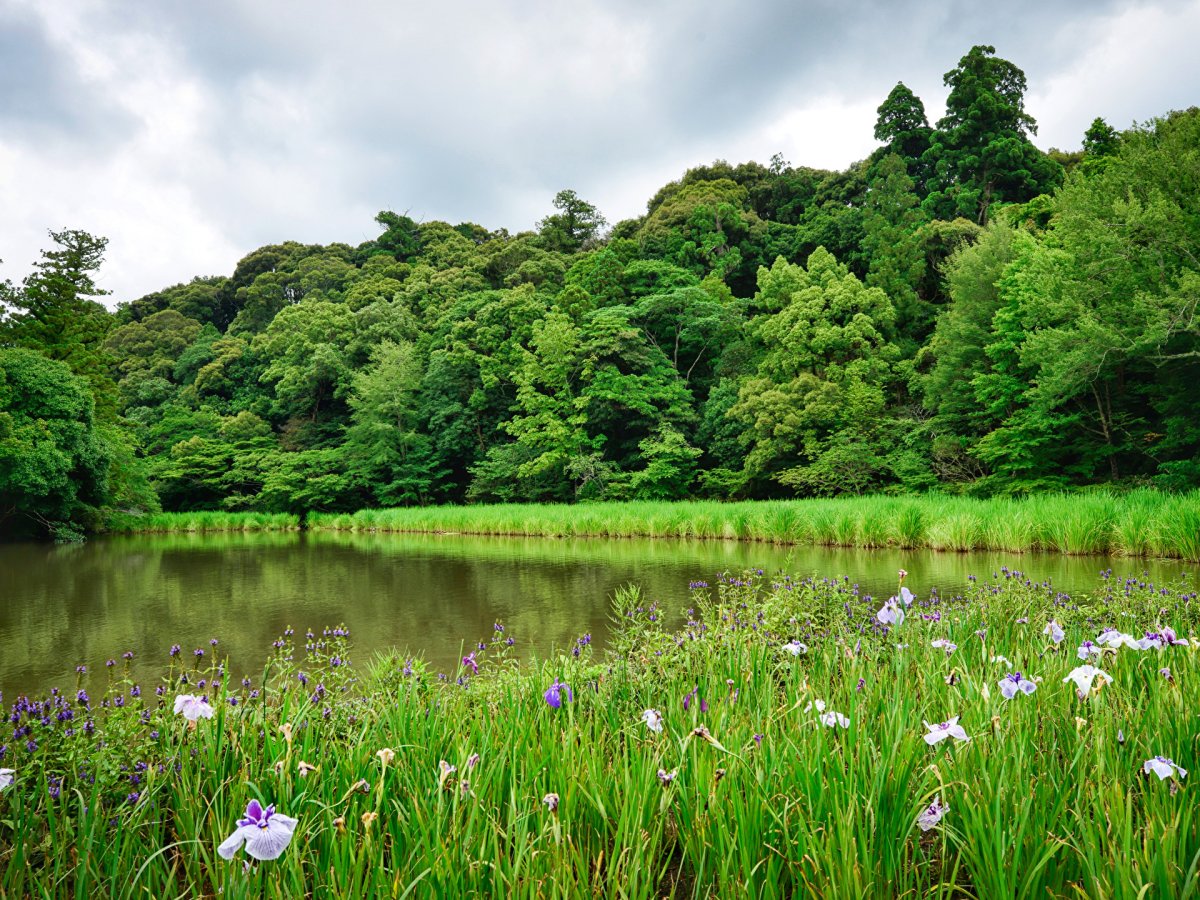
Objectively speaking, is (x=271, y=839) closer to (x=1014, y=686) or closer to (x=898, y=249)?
(x=1014, y=686)

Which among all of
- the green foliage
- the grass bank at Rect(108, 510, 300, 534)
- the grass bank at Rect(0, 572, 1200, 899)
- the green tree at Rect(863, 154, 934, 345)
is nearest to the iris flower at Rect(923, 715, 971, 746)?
the grass bank at Rect(0, 572, 1200, 899)

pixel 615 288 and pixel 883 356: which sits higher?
pixel 615 288

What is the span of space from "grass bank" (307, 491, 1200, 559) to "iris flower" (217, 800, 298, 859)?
412 inches

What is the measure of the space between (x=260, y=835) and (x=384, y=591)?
8.01 m

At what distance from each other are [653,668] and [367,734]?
1396 millimetres

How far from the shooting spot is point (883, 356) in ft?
69.1

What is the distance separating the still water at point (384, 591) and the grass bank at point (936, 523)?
Result: 40cm

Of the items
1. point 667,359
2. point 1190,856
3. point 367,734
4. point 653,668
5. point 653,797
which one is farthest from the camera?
point 667,359

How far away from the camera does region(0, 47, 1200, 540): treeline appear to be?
13.8m

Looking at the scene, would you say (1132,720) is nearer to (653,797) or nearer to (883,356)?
(653,797)

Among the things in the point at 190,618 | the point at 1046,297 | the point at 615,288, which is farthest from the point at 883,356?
the point at 190,618

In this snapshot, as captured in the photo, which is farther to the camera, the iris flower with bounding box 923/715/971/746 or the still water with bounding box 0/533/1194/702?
the still water with bounding box 0/533/1194/702

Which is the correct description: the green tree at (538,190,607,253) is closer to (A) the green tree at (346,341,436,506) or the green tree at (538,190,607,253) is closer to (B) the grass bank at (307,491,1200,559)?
(A) the green tree at (346,341,436,506)

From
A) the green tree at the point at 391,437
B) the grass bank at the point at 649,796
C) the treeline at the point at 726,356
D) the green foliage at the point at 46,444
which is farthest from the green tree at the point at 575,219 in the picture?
the grass bank at the point at 649,796
